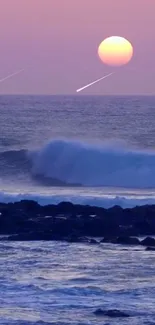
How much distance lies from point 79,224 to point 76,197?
8459mm

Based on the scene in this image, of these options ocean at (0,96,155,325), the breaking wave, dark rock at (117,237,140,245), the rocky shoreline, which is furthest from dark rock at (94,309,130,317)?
the breaking wave

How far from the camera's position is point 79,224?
936 inches

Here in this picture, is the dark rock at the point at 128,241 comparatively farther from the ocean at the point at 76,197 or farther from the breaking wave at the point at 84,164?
the breaking wave at the point at 84,164

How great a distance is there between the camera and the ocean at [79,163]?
3384 centimetres

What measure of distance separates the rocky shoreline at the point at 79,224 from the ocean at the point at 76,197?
2.13ft

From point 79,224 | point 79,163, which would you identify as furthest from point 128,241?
point 79,163

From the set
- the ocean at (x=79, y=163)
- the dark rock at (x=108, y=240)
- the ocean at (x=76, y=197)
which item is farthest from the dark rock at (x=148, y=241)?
the ocean at (x=79, y=163)

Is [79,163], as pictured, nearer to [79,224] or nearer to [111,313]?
[79,224]

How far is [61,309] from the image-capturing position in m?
15.7

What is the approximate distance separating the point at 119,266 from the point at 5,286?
272cm

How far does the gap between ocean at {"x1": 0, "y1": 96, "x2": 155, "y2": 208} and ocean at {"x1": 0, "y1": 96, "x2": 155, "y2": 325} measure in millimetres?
38

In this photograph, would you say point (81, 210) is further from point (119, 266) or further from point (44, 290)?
point (44, 290)

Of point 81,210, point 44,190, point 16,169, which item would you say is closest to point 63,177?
point 16,169

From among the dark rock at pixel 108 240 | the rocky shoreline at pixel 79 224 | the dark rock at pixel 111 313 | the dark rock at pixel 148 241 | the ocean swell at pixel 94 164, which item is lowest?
the dark rock at pixel 111 313
